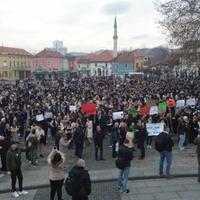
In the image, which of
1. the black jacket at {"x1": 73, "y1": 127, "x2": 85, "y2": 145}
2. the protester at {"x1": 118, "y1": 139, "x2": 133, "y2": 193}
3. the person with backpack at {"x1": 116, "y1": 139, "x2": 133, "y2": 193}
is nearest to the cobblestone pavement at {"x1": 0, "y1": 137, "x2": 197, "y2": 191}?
the black jacket at {"x1": 73, "y1": 127, "x2": 85, "y2": 145}

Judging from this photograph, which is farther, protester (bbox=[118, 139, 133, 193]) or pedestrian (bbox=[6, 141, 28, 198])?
pedestrian (bbox=[6, 141, 28, 198])

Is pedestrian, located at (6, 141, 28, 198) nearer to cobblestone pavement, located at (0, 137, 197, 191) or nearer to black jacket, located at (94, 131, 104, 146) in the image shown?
cobblestone pavement, located at (0, 137, 197, 191)

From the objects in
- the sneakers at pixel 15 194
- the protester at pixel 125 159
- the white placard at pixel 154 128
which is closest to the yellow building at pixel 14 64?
the white placard at pixel 154 128

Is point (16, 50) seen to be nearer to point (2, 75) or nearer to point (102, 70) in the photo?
point (2, 75)

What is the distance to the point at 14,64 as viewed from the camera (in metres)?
122

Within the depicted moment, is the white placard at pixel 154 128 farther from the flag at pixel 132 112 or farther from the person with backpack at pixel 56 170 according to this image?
the person with backpack at pixel 56 170

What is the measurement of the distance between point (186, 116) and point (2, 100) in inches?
603

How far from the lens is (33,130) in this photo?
53.5 feet

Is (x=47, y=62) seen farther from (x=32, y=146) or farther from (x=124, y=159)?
(x=124, y=159)

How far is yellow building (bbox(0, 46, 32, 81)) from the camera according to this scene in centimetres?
11738

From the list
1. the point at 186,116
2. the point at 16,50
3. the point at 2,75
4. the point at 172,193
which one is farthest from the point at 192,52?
the point at 16,50

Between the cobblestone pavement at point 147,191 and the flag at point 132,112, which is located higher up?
the flag at point 132,112

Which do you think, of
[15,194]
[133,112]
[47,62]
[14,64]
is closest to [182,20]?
[133,112]

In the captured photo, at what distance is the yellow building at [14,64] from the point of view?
385ft
